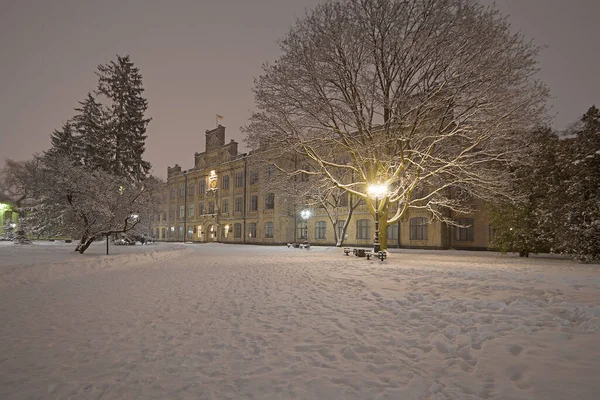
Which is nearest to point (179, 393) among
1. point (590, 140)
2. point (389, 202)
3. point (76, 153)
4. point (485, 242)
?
point (389, 202)

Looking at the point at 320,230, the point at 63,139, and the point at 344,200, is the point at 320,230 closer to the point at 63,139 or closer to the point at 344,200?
the point at 344,200

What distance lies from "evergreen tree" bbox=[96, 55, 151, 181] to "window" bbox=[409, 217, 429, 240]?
29029mm

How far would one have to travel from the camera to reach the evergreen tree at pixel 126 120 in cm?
3216

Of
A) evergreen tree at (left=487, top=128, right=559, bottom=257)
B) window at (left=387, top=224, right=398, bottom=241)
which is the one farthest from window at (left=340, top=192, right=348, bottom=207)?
evergreen tree at (left=487, top=128, right=559, bottom=257)

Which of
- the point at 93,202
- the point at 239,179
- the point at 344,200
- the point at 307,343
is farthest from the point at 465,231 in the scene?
the point at 239,179

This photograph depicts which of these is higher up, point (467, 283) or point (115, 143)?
point (115, 143)

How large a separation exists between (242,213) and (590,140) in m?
38.8

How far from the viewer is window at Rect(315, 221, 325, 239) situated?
37.6 m

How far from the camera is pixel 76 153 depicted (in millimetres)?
32156

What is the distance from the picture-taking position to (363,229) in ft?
110

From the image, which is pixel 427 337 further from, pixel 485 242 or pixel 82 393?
pixel 485 242

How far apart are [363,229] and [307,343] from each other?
29.9 metres

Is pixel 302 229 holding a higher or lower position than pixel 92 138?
lower

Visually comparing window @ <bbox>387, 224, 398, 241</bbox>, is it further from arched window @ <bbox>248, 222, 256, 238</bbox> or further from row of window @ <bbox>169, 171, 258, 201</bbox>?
row of window @ <bbox>169, 171, 258, 201</bbox>
